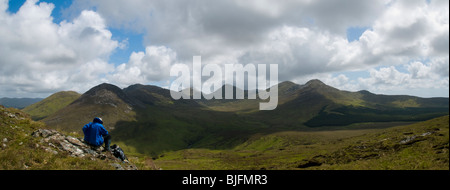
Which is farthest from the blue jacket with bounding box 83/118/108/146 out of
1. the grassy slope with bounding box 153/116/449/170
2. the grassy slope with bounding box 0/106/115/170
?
the grassy slope with bounding box 153/116/449/170

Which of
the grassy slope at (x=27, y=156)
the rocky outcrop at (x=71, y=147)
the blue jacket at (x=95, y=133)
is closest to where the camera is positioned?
the grassy slope at (x=27, y=156)

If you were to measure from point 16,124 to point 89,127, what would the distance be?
6.57m

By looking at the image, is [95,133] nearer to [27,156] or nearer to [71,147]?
[71,147]

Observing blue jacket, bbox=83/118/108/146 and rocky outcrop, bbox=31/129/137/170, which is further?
blue jacket, bbox=83/118/108/146

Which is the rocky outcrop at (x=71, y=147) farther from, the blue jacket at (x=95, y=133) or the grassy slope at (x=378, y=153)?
the grassy slope at (x=378, y=153)

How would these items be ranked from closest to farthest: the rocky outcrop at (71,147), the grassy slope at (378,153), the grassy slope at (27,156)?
the grassy slope at (27,156)
the rocky outcrop at (71,147)
the grassy slope at (378,153)

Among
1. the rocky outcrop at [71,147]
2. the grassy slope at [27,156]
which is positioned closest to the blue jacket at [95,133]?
the rocky outcrop at [71,147]

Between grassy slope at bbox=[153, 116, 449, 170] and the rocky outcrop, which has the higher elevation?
the rocky outcrop

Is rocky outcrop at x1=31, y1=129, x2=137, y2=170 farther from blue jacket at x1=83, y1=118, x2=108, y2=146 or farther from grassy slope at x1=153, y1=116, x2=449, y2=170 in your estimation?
grassy slope at x1=153, y1=116, x2=449, y2=170

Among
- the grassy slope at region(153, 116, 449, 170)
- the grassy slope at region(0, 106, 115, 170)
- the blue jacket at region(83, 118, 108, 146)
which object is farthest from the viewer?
the grassy slope at region(153, 116, 449, 170)

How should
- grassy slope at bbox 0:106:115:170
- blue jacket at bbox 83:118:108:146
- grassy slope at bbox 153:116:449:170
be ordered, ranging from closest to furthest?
1. grassy slope at bbox 0:106:115:170
2. blue jacket at bbox 83:118:108:146
3. grassy slope at bbox 153:116:449:170

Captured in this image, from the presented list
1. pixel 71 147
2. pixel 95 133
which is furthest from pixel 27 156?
pixel 95 133

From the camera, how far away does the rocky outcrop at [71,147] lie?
1761 centimetres

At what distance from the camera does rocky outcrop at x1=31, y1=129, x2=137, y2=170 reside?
17609 millimetres
